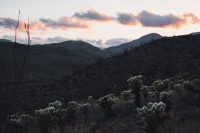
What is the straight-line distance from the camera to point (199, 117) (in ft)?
38.4

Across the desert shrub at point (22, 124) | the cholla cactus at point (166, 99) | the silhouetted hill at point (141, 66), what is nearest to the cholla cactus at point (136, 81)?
the cholla cactus at point (166, 99)

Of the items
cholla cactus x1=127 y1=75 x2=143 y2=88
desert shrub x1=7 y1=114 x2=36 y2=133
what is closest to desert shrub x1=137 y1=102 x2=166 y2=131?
desert shrub x1=7 y1=114 x2=36 y2=133

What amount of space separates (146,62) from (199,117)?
120 ft

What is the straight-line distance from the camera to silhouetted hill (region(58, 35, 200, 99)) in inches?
1582

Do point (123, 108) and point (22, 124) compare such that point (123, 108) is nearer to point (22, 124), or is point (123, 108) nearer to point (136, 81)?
point (136, 81)

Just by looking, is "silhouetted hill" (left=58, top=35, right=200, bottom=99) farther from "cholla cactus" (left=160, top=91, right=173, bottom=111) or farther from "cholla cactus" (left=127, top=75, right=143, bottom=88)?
"cholla cactus" (left=160, top=91, right=173, bottom=111)

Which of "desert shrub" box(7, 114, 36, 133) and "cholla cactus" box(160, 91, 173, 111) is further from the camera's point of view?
"cholla cactus" box(160, 91, 173, 111)

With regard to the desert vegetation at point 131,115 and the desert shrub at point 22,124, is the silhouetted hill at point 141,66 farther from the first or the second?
the desert shrub at point 22,124

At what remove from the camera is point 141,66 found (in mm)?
47312

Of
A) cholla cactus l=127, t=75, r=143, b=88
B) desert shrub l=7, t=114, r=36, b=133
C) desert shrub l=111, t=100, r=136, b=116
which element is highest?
cholla cactus l=127, t=75, r=143, b=88

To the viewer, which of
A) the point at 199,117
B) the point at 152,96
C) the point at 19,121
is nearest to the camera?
the point at 199,117

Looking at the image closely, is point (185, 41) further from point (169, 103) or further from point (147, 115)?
point (147, 115)

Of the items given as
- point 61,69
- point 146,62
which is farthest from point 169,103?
point 61,69

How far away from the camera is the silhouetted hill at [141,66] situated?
40.2m
